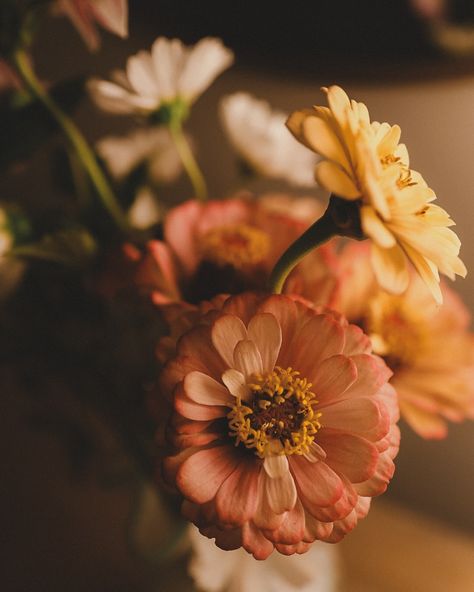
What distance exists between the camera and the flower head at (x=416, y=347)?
0.38 metres

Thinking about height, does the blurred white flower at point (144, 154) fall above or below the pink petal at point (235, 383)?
below

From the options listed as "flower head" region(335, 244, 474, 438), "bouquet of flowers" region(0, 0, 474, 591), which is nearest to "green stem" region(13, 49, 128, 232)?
"bouquet of flowers" region(0, 0, 474, 591)

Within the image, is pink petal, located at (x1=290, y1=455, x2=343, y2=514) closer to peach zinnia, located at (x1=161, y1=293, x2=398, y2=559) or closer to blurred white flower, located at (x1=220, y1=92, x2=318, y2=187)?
peach zinnia, located at (x1=161, y1=293, x2=398, y2=559)

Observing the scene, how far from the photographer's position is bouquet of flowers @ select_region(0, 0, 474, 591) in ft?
0.85

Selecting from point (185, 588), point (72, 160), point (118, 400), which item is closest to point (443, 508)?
point (185, 588)

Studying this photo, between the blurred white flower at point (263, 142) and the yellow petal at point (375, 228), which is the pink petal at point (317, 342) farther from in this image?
the blurred white flower at point (263, 142)

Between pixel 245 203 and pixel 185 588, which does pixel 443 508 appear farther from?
pixel 245 203

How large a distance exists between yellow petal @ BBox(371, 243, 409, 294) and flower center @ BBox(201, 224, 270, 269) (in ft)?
0.46

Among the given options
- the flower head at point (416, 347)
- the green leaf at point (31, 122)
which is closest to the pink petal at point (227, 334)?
the flower head at point (416, 347)

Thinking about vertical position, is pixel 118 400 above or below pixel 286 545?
below

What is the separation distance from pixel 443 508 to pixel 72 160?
558 millimetres

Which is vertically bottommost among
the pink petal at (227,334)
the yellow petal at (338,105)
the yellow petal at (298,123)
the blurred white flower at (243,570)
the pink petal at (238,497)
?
the blurred white flower at (243,570)

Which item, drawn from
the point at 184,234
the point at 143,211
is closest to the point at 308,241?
the point at 184,234

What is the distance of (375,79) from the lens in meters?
0.54
